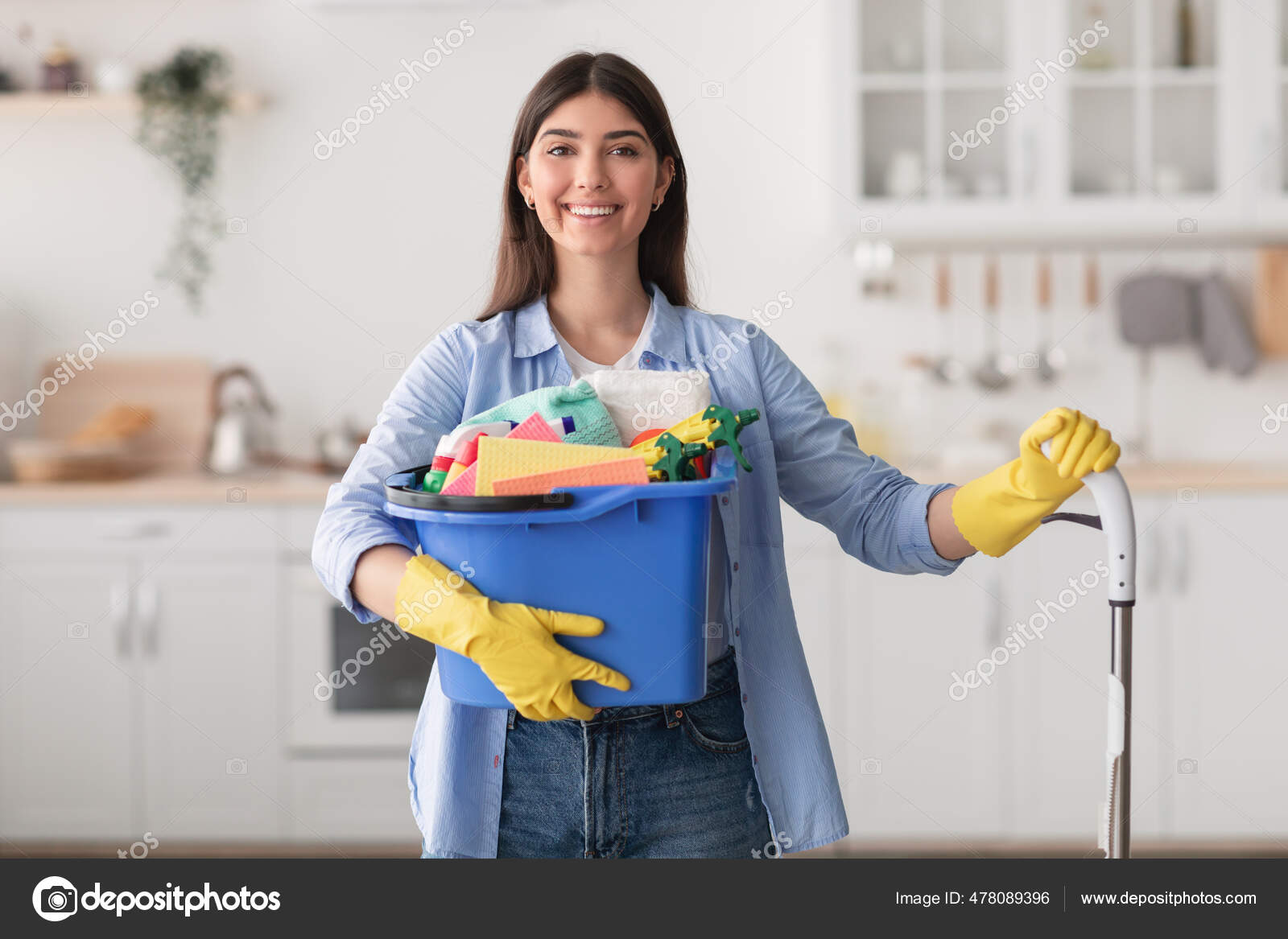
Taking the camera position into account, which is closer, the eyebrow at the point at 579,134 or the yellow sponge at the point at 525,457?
the yellow sponge at the point at 525,457

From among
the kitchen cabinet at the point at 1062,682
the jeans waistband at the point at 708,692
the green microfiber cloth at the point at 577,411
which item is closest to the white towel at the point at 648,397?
the green microfiber cloth at the point at 577,411

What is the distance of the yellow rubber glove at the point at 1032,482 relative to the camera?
0.94 meters

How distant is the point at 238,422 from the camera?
289 cm

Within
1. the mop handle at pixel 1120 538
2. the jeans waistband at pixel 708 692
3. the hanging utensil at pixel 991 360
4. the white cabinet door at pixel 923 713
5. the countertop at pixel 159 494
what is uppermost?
the hanging utensil at pixel 991 360

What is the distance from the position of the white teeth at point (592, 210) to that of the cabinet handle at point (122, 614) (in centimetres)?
198

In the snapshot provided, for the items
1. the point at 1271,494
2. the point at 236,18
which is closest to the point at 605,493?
the point at 1271,494

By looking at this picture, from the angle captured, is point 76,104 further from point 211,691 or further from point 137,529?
point 211,691

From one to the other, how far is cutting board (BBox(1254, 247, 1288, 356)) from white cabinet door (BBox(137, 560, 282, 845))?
8.33 ft

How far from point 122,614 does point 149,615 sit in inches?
2.5

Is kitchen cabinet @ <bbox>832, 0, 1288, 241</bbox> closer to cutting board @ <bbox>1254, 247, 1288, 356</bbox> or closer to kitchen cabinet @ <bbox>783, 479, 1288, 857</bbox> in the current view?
cutting board @ <bbox>1254, 247, 1288, 356</bbox>

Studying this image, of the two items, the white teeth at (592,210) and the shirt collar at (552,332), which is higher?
the white teeth at (592,210)

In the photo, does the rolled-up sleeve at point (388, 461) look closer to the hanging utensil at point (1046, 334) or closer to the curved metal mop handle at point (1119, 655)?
the curved metal mop handle at point (1119, 655)
